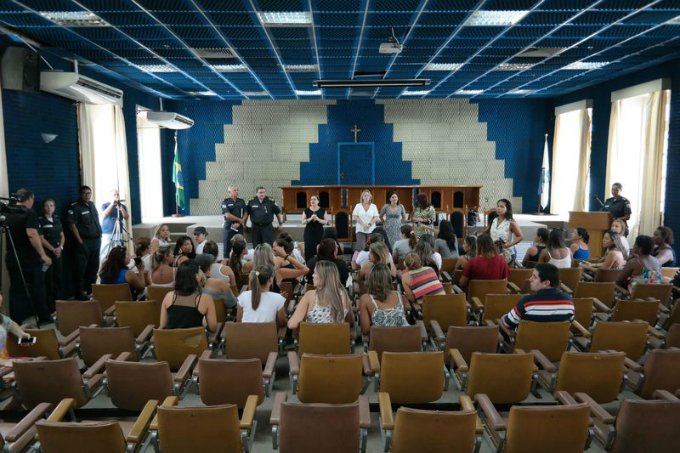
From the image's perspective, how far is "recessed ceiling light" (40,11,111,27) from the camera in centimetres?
591

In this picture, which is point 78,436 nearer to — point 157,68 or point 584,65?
point 157,68

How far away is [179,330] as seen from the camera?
3.72 metres

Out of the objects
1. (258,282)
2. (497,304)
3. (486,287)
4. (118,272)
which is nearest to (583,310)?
(497,304)

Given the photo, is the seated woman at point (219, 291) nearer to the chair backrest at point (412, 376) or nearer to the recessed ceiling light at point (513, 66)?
the chair backrest at point (412, 376)

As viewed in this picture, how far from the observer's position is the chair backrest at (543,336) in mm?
3803

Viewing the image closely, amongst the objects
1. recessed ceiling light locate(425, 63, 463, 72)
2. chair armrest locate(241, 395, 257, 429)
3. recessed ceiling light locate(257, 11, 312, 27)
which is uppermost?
recessed ceiling light locate(425, 63, 463, 72)

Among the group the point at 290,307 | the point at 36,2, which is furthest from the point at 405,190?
the point at 36,2

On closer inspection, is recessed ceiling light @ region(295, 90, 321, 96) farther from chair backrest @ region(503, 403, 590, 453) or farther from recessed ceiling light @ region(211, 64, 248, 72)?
chair backrest @ region(503, 403, 590, 453)

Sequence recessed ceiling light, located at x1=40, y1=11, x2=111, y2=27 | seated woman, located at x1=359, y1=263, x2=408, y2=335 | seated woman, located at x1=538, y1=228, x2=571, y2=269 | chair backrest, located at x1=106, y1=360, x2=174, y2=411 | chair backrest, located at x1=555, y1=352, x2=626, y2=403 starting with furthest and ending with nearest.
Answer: seated woman, located at x1=538, y1=228, x2=571, y2=269, recessed ceiling light, located at x1=40, y1=11, x2=111, y2=27, seated woman, located at x1=359, y1=263, x2=408, y2=335, chair backrest, located at x1=555, y1=352, x2=626, y2=403, chair backrest, located at x1=106, y1=360, x2=174, y2=411

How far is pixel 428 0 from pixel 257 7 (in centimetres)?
189

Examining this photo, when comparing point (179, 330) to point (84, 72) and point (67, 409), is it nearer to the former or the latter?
point (67, 409)

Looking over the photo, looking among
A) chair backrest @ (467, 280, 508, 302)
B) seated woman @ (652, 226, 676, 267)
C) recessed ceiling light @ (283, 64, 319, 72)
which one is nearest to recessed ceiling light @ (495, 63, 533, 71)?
recessed ceiling light @ (283, 64, 319, 72)

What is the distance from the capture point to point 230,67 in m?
9.43

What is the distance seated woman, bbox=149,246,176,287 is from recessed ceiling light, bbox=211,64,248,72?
4914 mm
